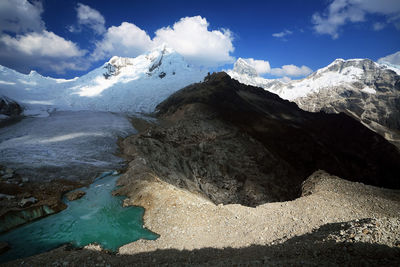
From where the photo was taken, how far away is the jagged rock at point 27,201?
14.1 m

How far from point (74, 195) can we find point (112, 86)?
11480cm

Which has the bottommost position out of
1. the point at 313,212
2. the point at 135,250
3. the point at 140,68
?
the point at 135,250

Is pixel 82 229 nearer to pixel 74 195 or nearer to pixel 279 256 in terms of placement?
pixel 74 195

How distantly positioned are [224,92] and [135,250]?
7485cm

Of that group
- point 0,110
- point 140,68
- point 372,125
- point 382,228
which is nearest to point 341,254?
point 382,228

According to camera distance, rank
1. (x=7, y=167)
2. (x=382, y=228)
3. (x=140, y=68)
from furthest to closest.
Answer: (x=140, y=68)
(x=7, y=167)
(x=382, y=228)

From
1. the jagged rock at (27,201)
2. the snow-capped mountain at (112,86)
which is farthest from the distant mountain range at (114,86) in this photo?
the jagged rock at (27,201)

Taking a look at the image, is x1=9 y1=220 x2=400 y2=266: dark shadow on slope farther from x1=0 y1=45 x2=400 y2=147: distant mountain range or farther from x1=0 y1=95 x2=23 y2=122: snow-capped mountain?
x1=0 y1=95 x2=23 y2=122: snow-capped mountain

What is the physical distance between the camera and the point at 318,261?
5.51 metres

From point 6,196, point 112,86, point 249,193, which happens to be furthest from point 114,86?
point 6,196

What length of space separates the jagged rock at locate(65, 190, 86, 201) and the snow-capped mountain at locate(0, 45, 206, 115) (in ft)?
240

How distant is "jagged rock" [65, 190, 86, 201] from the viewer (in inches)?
673

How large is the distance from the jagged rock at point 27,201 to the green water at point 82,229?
165 cm

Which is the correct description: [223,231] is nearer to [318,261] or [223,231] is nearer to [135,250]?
[135,250]
